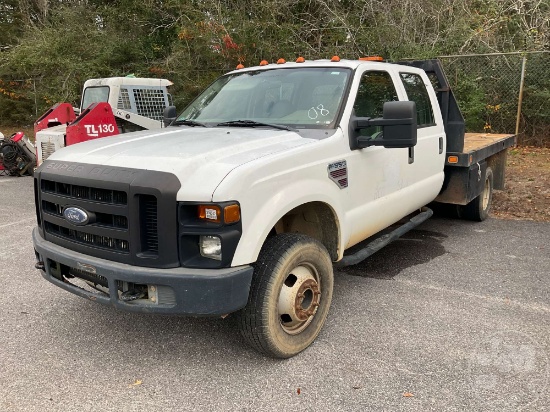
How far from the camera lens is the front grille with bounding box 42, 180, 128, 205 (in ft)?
9.42

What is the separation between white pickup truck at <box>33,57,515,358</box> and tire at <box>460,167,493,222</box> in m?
2.29

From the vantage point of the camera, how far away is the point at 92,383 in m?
3.06

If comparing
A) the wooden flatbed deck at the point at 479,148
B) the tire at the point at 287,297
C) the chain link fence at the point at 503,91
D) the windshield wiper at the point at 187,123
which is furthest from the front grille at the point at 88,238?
the chain link fence at the point at 503,91

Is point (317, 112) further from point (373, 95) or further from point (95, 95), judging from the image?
point (95, 95)

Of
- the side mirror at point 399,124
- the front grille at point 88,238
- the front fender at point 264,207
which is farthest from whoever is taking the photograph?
the side mirror at point 399,124

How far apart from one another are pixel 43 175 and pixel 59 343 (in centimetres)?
122

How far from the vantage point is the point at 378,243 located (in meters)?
4.39

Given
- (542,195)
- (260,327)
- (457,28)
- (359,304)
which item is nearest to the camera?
(260,327)

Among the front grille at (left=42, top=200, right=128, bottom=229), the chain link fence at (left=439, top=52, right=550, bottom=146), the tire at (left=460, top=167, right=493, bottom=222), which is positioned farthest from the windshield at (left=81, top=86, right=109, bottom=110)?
the chain link fence at (left=439, top=52, right=550, bottom=146)

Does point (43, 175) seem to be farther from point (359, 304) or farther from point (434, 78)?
point (434, 78)

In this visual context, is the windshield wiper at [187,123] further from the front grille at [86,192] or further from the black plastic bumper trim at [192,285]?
the black plastic bumper trim at [192,285]

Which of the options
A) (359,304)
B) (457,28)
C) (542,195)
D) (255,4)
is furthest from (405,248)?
(255,4)

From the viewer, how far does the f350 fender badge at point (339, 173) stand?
140 inches

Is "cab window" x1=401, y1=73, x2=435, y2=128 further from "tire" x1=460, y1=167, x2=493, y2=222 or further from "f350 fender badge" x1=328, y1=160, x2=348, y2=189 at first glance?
"tire" x1=460, y1=167, x2=493, y2=222
